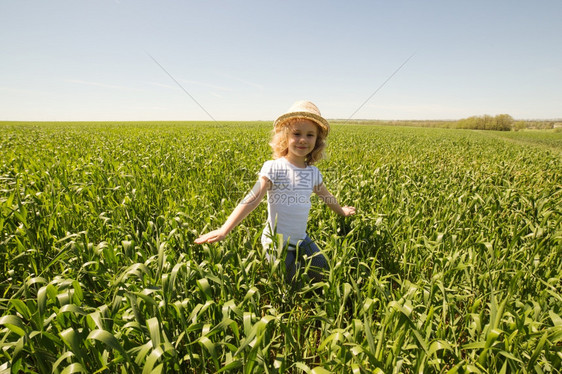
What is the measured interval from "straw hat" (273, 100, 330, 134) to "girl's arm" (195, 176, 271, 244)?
646mm

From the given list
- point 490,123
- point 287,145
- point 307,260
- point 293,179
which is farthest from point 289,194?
point 490,123

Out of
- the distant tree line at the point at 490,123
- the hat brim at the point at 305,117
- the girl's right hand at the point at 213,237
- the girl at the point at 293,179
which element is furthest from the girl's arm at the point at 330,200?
the distant tree line at the point at 490,123

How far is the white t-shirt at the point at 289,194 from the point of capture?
7.62 ft

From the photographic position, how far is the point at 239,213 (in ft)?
6.79

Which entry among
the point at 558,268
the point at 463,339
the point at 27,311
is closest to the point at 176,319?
the point at 27,311

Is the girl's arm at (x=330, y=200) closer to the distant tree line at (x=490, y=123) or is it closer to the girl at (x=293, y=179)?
the girl at (x=293, y=179)

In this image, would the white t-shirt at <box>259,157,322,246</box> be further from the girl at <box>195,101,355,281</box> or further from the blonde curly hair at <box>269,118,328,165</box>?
the blonde curly hair at <box>269,118,328,165</box>

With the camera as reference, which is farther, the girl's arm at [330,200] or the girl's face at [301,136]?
the girl's arm at [330,200]

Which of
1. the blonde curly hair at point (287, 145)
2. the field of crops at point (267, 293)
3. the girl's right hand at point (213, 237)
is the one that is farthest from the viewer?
the blonde curly hair at point (287, 145)

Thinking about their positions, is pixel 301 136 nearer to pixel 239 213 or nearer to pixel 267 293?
pixel 239 213

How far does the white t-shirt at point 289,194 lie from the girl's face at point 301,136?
16 centimetres

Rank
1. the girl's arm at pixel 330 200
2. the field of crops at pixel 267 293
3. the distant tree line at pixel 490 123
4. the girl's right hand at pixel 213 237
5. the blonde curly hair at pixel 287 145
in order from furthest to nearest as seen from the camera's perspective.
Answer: the distant tree line at pixel 490 123 < the girl's arm at pixel 330 200 < the blonde curly hair at pixel 287 145 < the girl's right hand at pixel 213 237 < the field of crops at pixel 267 293

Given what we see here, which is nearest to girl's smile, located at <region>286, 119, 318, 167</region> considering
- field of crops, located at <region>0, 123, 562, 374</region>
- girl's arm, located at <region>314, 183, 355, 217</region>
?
girl's arm, located at <region>314, 183, 355, 217</region>

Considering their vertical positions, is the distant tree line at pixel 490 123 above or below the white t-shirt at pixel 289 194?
above
